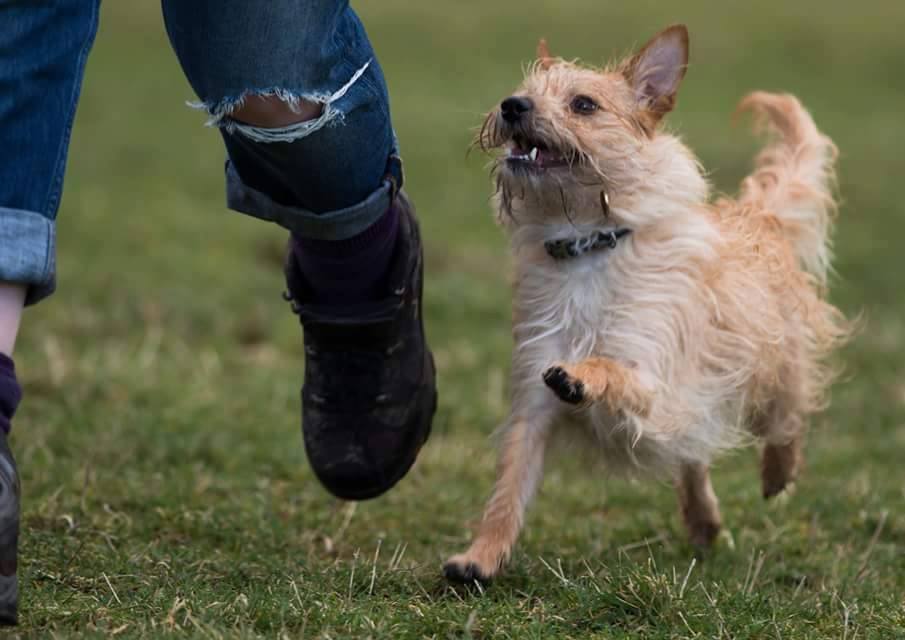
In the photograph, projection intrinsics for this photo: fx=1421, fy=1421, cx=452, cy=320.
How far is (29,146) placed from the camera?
278cm

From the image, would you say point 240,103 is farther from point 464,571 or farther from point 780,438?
point 780,438

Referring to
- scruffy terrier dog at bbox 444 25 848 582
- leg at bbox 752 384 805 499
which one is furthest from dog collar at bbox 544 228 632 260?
leg at bbox 752 384 805 499

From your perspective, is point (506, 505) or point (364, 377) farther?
point (364, 377)

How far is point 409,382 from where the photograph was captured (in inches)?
150

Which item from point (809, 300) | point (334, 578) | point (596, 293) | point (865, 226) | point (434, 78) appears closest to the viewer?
point (334, 578)

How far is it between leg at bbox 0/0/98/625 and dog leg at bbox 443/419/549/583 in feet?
3.70

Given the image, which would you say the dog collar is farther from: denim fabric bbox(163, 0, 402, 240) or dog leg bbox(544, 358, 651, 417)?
denim fabric bbox(163, 0, 402, 240)

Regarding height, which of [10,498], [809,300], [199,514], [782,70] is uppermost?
[782,70]

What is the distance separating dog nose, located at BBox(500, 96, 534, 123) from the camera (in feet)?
11.3

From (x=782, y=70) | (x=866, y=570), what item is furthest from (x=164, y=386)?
(x=782, y=70)

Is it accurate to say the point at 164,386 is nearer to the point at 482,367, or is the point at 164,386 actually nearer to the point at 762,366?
the point at 482,367

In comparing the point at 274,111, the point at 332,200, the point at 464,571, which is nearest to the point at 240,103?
the point at 274,111

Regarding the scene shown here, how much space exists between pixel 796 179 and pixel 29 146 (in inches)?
106

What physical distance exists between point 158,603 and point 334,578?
20.3 inches
